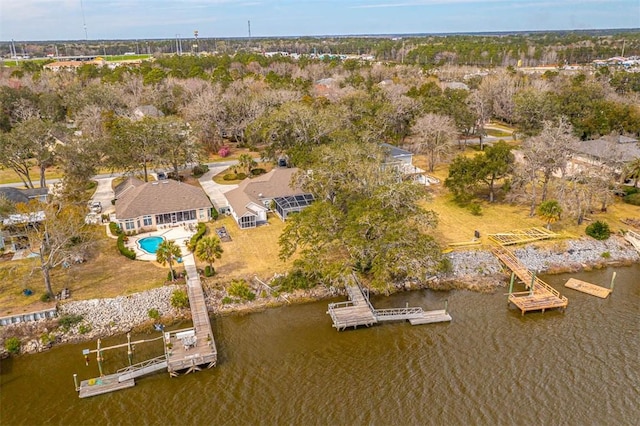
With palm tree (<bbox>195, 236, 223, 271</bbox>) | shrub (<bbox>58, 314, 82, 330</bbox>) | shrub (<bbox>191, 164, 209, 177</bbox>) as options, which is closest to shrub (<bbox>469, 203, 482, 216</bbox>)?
palm tree (<bbox>195, 236, 223, 271</bbox>)

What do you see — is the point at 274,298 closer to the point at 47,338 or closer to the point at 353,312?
the point at 353,312

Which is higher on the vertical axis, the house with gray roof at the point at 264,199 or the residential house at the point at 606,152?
the residential house at the point at 606,152

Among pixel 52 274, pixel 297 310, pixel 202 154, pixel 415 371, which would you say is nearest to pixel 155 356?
pixel 297 310

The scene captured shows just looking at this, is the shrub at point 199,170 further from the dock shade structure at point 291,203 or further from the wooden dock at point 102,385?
the wooden dock at point 102,385

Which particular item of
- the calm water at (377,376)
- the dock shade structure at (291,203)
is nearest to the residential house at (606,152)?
the calm water at (377,376)

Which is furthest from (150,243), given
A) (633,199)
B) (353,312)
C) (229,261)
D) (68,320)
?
(633,199)

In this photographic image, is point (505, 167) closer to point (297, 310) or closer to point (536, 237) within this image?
point (536, 237)
